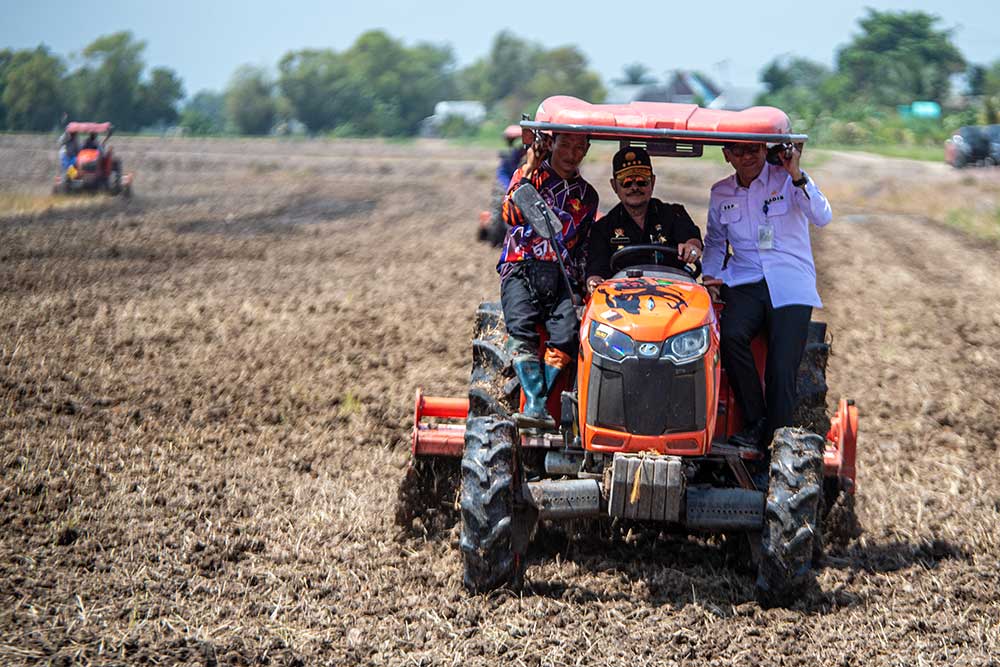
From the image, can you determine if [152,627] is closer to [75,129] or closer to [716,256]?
[716,256]

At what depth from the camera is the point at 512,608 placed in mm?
5512

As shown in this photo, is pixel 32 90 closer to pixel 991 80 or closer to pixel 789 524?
pixel 789 524

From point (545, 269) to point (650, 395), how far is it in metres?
1.16

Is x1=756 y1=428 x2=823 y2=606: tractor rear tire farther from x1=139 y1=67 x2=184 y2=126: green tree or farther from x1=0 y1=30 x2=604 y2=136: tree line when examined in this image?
x1=139 y1=67 x2=184 y2=126: green tree

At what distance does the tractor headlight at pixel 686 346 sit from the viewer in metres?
5.57

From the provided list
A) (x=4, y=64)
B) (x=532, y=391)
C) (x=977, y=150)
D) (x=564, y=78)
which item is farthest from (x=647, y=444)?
(x=564, y=78)

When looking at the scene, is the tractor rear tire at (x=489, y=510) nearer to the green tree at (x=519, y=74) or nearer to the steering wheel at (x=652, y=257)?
the steering wheel at (x=652, y=257)

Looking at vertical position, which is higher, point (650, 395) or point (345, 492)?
point (650, 395)

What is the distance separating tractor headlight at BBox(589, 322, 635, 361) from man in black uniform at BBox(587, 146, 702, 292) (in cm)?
63

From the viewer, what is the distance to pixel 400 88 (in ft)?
310

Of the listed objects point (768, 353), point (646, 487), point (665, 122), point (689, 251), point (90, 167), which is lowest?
point (90, 167)

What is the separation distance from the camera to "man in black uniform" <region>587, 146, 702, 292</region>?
6.28 meters

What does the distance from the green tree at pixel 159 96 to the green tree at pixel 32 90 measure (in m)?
9.37

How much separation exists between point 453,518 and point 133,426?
2696 mm
